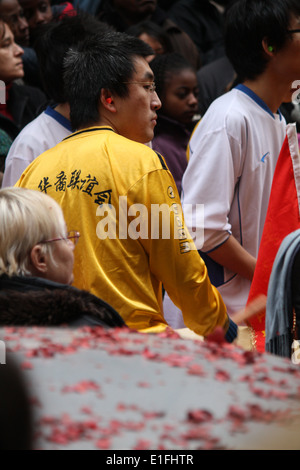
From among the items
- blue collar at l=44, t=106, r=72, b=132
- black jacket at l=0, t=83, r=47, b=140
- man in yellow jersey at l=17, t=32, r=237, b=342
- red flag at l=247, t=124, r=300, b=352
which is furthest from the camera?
black jacket at l=0, t=83, r=47, b=140

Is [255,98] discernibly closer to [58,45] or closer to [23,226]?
[58,45]

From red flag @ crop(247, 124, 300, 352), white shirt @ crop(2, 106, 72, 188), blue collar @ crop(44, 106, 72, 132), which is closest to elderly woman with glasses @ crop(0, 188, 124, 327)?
red flag @ crop(247, 124, 300, 352)

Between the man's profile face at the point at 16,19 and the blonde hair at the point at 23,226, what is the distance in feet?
10.6

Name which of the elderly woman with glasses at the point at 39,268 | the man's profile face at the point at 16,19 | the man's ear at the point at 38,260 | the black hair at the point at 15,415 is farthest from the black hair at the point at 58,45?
the black hair at the point at 15,415

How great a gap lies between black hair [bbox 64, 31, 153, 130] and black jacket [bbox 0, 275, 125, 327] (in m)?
0.87

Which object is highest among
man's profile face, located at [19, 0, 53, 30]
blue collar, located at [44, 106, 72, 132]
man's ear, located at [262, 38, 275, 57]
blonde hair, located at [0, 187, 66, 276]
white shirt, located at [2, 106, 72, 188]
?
man's ear, located at [262, 38, 275, 57]

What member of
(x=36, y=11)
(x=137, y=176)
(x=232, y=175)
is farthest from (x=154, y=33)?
(x=137, y=176)

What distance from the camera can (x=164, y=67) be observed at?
14.9 ft

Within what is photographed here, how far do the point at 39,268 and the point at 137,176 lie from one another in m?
0.46

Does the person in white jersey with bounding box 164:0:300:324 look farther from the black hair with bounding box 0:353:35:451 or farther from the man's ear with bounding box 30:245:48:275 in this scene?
the black hair with bounding box 0:353:35:451

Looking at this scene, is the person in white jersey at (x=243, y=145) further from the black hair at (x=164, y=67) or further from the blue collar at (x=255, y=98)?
the black hair at (x=164, y=67)

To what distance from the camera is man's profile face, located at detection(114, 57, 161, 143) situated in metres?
2.70

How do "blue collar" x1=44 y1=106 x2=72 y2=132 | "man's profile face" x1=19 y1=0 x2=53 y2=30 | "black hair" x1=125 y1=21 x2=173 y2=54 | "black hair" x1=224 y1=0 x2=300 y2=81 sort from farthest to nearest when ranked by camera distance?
"man's profile face" x1=19 y1=0 x2=53 y2=30 → "black hair" x1=125 y1=21 x2=173 y2=54 → "blue collar" x1=44 y1=106 x2=72 y2=132 → "black hair" x1=224 y1=0 x2=300 y2=81
